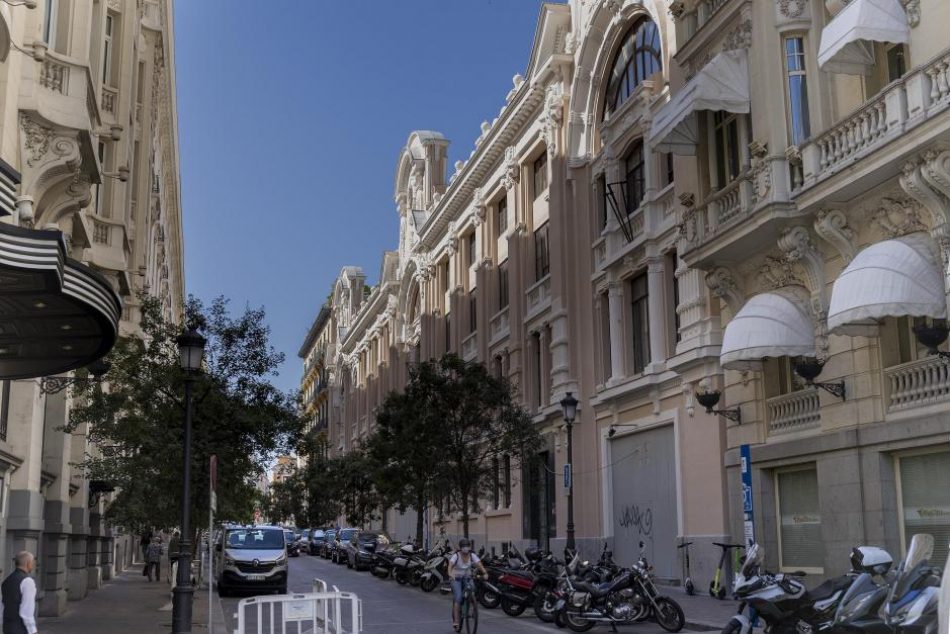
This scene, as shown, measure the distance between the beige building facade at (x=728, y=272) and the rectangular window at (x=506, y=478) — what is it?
269 mm

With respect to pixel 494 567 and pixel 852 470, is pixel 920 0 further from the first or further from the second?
pixel 494 567

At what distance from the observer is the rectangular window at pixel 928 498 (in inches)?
670

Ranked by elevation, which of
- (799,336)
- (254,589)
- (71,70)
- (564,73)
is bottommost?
(254,589)

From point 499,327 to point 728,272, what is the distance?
2184cm

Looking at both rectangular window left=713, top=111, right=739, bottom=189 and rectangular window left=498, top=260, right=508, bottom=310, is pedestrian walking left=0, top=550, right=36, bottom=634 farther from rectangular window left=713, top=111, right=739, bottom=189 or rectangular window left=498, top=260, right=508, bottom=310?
rectangular window left=498, top=260, right=508, bottom=310

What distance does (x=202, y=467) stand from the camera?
23.1m

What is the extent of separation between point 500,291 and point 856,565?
32911mm

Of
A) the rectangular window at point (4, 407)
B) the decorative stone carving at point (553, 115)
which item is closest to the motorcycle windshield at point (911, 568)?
the rectangular window at point (4, 407)

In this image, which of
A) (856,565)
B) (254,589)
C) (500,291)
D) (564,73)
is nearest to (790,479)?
(856,565)

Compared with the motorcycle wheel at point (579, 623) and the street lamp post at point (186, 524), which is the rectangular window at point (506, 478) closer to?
the motorcycle wheel at point (579, 623)

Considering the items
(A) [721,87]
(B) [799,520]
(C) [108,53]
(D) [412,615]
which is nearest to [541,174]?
(C) [108,53]

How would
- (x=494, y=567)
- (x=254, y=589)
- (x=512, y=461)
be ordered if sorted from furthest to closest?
(x=512, y=461) → (x=254, y=589) → (x=494, y=567)

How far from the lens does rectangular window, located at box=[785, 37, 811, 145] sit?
20.7 metres

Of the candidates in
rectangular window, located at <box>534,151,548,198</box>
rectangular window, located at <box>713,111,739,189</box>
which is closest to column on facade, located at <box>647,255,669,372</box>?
rectangular window, located at <box>713,111,739,189</box>
